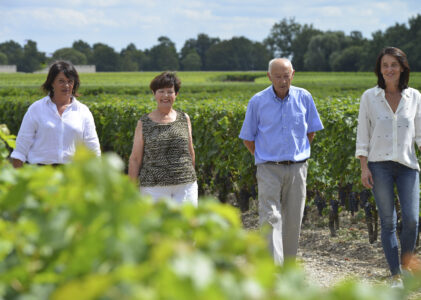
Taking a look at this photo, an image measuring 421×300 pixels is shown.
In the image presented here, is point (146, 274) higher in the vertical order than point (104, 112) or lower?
higher

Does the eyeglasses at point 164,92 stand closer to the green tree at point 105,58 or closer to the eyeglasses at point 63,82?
the eyeglasses at point 63,82

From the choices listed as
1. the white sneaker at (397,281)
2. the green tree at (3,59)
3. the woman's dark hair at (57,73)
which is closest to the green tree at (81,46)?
the green tree at (3,59)

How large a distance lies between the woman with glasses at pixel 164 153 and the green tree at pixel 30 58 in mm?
104329

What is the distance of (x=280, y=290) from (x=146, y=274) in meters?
0.22

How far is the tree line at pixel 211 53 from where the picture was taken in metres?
85.3

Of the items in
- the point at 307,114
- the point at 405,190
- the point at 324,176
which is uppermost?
the point at 307,114

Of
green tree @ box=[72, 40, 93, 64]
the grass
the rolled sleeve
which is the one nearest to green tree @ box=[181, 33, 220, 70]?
green tree @ box=[72, 40, 93, 64]

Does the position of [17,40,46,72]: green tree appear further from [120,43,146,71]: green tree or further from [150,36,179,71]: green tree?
[150,36,179,71]: green tree

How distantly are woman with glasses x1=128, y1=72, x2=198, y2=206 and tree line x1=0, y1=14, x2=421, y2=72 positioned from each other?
73.8 metres

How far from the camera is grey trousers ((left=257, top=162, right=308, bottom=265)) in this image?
5.15 meters

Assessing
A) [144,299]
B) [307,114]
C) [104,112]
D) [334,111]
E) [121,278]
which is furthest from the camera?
[104,112]

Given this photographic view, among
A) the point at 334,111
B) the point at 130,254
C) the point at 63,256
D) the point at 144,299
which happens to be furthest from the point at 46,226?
the point at 334,111

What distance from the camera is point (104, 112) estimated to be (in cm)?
1175

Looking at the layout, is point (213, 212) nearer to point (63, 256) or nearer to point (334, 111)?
point (63, 256)
